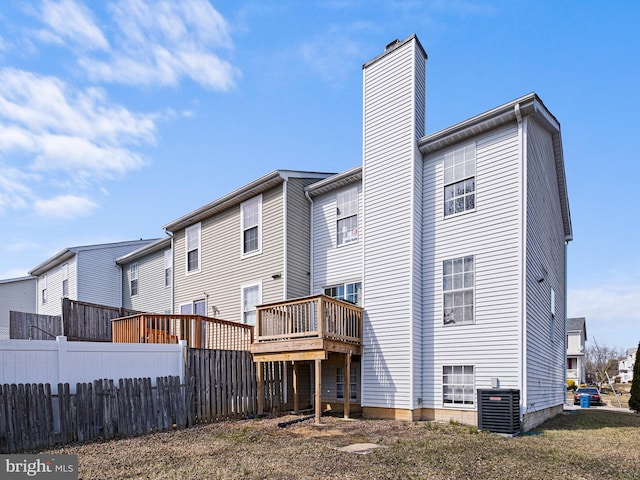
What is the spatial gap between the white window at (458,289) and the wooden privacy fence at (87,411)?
6.10 metres

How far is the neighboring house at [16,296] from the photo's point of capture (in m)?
28.4

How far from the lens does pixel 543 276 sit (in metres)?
12.8

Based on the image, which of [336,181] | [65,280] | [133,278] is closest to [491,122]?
[336,181]

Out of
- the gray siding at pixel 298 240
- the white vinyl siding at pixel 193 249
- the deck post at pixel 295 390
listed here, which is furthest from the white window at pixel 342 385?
A: the white vinyl siding at pixel 193 249

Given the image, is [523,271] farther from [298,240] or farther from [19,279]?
[19,279]

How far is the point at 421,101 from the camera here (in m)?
12.9

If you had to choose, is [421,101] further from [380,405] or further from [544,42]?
[380,405]

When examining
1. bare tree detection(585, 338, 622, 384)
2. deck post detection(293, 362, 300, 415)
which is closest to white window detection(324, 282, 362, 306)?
deck post detection(293, 362, 300, 415)

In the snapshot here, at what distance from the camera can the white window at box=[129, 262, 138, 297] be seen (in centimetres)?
2290

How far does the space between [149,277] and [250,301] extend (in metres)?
8.25

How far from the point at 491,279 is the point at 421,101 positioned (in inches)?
193

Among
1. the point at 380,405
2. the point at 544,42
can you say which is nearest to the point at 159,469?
the point at 380,405

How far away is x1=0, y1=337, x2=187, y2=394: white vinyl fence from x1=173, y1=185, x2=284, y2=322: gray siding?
4.17m

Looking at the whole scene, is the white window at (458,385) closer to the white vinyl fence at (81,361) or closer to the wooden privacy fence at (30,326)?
the white vinyl fence at (81,361)
